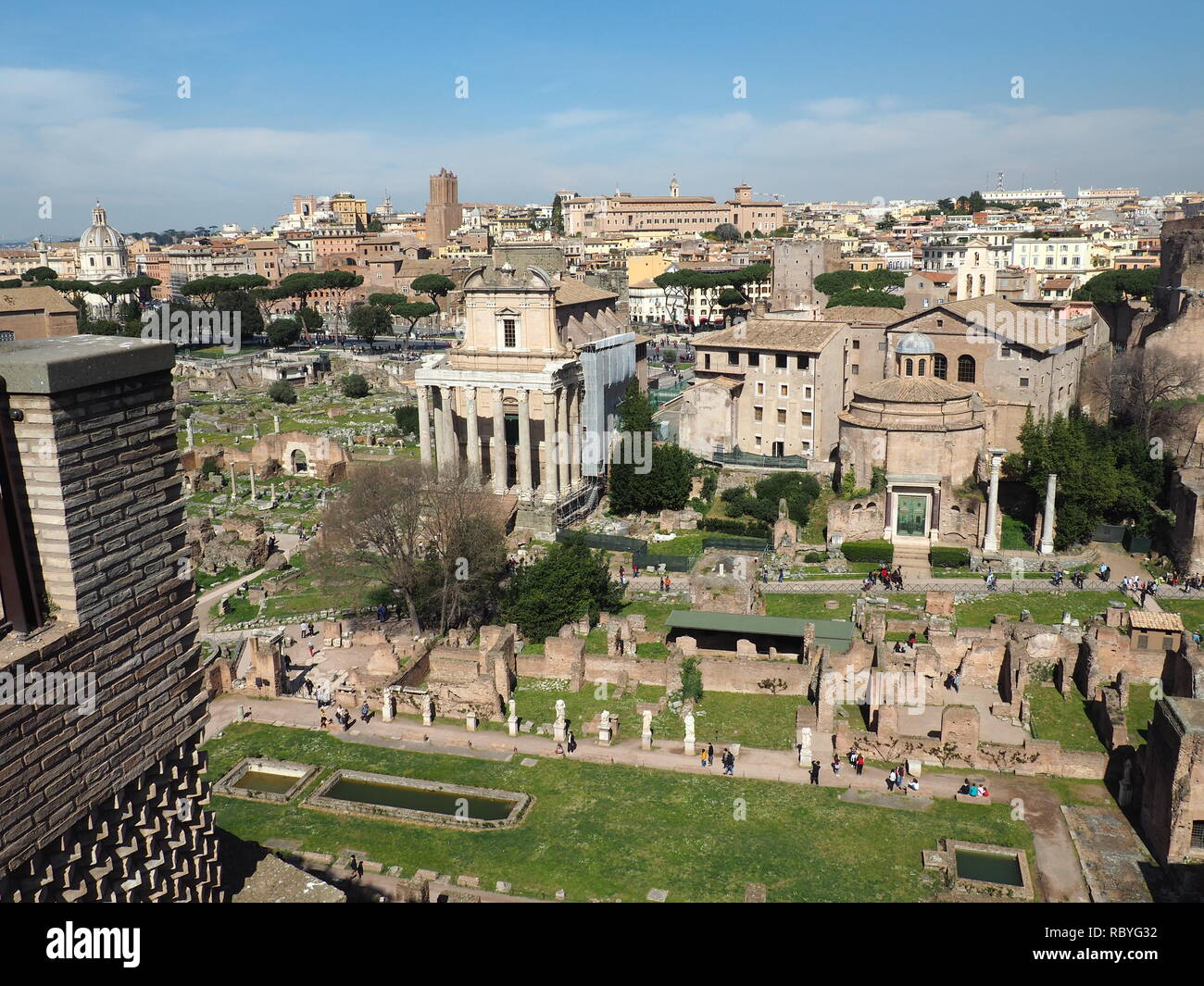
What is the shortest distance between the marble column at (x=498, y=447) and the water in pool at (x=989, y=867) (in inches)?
941

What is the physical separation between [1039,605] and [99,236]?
407 feet

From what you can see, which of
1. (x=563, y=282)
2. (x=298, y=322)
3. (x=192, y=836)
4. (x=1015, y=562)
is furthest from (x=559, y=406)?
(x=298, y=322)

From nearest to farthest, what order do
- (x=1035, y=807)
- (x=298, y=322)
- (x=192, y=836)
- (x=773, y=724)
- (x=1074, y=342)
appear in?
(x=192, y=836), (x=1035, y=807), (x=773, y=724), (x=1074, y=342), (x=298, y=322)

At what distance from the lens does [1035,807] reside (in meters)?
19.7

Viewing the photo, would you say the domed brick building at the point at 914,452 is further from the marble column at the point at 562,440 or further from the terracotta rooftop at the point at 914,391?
the marble column at the point at 562,440

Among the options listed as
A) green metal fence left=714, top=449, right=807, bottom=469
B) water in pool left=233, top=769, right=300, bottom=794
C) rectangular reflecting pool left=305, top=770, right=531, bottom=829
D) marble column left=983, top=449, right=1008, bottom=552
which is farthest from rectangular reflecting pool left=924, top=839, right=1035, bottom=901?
green metal fence left=714, top=449, right=807, bottom=469

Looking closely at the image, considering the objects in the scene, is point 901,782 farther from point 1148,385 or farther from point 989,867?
point 1148,385

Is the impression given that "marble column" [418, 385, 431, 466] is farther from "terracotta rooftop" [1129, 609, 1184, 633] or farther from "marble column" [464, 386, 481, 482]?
"terracotta rooftop" [1129, 609, 1184, 633]

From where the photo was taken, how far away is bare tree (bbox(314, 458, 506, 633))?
28.5m

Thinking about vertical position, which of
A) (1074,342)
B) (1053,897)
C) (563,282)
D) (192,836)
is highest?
(563,282)

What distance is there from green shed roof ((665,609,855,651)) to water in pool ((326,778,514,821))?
805 centimetres

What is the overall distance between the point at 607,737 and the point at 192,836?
43.5 feet

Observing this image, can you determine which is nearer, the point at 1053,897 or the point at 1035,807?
the point at 1053,897

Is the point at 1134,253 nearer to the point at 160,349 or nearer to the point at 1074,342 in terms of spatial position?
the point at 1074,342
